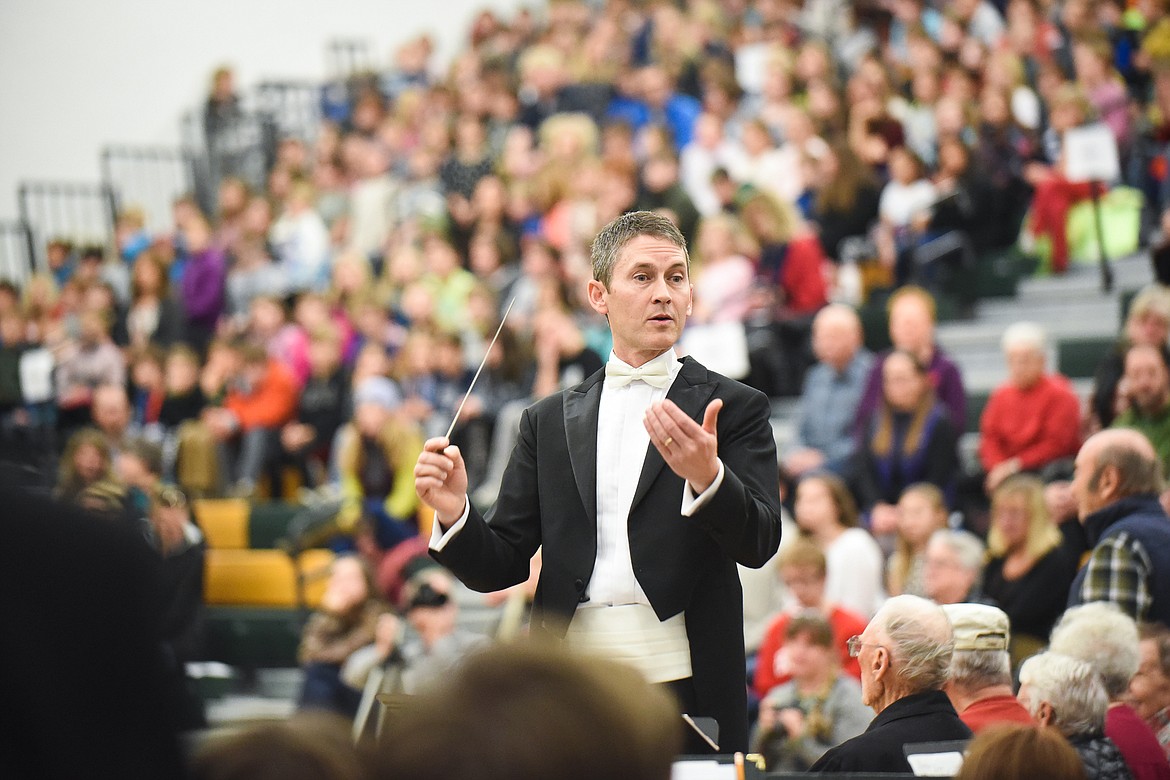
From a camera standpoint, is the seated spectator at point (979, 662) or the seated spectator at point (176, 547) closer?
the seated spectator at point (979, 662)

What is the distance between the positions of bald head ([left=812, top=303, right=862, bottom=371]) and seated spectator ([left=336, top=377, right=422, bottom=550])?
2.65 m

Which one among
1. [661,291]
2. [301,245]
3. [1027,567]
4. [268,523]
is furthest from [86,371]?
[661,291]

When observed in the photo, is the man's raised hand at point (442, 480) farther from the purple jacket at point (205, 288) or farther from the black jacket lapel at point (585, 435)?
the purple jacket at point (205, 288)

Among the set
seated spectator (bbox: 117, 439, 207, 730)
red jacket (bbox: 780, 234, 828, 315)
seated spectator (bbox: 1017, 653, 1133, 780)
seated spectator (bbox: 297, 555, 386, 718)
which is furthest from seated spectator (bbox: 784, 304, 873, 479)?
seated spectator (bbox: 1017, 653, 1133, 780)

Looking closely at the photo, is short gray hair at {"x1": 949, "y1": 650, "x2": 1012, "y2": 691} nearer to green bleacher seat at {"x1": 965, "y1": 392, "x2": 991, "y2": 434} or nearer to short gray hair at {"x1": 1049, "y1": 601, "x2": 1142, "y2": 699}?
short gray hair at {"x1": 1049, "y1": 601, "x2": 1142, "y2": 699}

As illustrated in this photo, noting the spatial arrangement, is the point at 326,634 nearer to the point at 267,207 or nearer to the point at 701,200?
the point at 701,200

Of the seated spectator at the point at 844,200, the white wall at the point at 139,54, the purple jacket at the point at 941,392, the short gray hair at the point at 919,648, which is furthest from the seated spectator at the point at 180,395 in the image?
the short gray hair at the point at 919,648

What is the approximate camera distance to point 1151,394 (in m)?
6.49

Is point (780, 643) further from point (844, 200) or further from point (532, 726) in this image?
point (532, 726)

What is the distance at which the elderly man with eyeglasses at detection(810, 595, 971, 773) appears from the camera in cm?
346

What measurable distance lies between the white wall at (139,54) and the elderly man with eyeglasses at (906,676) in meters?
15.0

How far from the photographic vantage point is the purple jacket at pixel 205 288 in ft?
42.0

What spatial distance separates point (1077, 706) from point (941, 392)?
13.8 ft

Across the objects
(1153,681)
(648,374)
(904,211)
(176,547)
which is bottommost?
(176,547)
